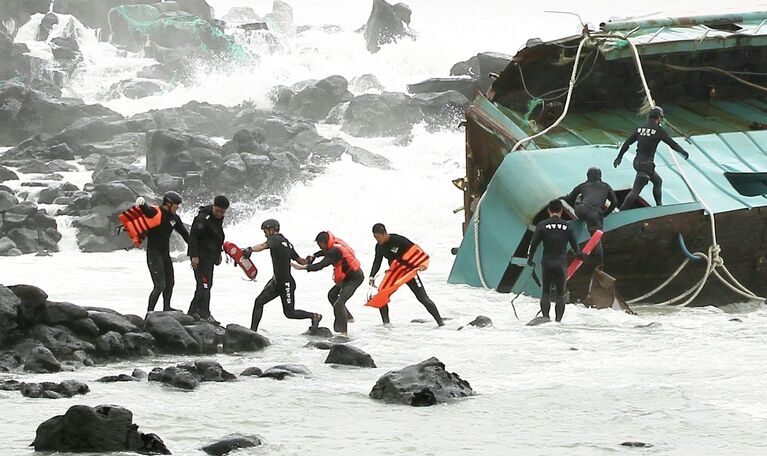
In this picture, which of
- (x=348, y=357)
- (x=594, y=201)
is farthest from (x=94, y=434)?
(x=594, y=201)

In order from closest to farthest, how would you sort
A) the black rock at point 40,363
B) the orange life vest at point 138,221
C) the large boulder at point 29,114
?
the black rock at point 40,363 < the orange life vest at point 138,221 < the large boulder at point 29,114

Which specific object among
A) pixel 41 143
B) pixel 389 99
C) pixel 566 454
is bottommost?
pixel 566 454

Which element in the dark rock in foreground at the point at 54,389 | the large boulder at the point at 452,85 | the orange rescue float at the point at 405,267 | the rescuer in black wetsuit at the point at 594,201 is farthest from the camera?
the large boulder at the point at 452,85

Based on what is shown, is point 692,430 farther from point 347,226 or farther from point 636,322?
point 347,226

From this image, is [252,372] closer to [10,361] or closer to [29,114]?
[10,361]

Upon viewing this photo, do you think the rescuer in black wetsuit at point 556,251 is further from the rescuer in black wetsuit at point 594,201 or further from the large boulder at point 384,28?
the large boulder at point 384,28

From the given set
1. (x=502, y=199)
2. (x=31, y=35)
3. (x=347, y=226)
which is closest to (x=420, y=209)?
(x=347, y=226)

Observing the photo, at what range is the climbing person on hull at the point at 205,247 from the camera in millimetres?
12875

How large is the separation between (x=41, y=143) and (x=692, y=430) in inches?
1294

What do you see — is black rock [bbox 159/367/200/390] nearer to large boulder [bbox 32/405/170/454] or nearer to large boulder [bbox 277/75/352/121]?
large boulder [bbox 32/405/170/454]

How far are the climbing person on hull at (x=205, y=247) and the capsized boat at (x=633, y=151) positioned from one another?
14.8 ft

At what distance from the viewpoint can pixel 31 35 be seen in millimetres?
66125

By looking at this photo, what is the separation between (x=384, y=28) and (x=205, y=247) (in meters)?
51.4

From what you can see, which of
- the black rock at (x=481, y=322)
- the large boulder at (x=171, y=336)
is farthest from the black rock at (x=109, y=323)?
the black rock at (x=481, y=322)
